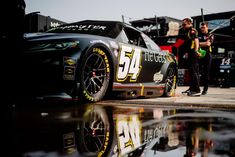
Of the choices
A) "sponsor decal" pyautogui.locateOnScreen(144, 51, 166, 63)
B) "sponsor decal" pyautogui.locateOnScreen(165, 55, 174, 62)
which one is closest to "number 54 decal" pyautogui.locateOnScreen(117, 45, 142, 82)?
"sponsor decal" pyautogui.locateOnScreen(144, 51, 166, 63)

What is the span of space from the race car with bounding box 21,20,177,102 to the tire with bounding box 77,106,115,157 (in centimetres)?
76

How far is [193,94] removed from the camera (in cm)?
612

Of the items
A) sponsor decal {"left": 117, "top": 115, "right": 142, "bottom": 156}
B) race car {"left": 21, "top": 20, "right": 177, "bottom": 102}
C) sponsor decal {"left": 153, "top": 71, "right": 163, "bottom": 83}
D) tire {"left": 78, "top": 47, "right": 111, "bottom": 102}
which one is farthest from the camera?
sponsor decal {"left": 153, "top": 71, "right": 163, "bottom": 83}

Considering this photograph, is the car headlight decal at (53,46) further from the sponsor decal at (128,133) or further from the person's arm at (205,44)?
the person's arm at (205,44)

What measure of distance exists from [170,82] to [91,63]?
112 inches

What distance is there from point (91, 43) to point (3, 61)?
5.20ft

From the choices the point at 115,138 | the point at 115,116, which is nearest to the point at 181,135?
the point at 115,138

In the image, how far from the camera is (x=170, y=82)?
6434 millimetres

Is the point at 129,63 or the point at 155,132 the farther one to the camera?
the point at 129,63

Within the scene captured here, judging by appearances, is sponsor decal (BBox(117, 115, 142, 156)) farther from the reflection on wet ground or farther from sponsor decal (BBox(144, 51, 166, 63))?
sponsor decal (BBox(144, 51, 166, 63))

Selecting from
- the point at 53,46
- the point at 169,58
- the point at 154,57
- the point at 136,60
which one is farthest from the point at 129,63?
the point at 169,58

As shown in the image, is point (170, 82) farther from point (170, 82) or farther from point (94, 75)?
point (94, 75)

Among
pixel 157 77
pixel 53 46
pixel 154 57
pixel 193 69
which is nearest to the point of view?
pixel 53 46

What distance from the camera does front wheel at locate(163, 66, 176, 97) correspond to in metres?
6.21
